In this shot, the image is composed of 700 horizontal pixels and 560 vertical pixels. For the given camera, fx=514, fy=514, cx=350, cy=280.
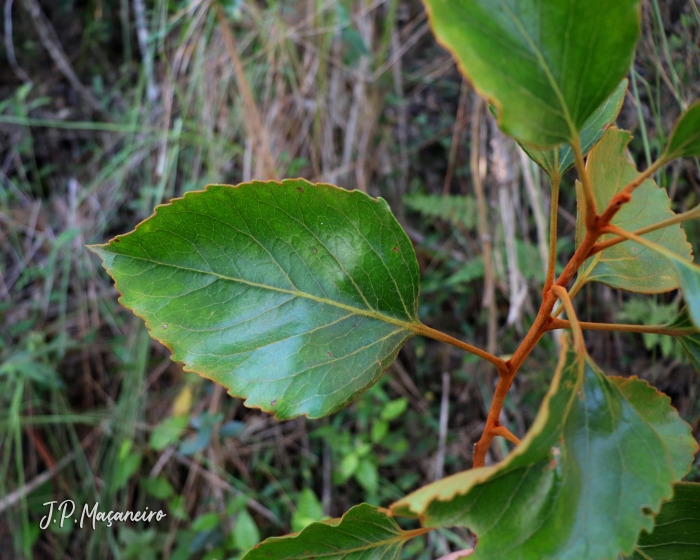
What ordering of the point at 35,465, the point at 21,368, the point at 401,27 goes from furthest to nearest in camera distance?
the point at 401,27 → the point at 35,465 → the point at 21,368

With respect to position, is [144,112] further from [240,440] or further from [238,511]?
[238,511]

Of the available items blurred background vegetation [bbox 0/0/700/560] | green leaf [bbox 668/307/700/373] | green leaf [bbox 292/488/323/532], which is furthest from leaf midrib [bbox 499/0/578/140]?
green leaf [bbox 292/488/323/532]

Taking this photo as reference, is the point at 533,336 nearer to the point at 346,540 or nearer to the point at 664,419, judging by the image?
the point at 664,419

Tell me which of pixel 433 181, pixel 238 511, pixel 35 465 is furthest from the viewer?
pixel 433 181

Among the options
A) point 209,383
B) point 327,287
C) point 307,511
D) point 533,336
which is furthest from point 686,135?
point 209,383

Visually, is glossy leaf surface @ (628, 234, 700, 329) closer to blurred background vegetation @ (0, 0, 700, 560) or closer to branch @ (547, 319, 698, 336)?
branch @ (547, 319, 698, 336)

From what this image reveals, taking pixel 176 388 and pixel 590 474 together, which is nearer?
pixel 590 474

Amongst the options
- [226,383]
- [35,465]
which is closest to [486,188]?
[226,383]
